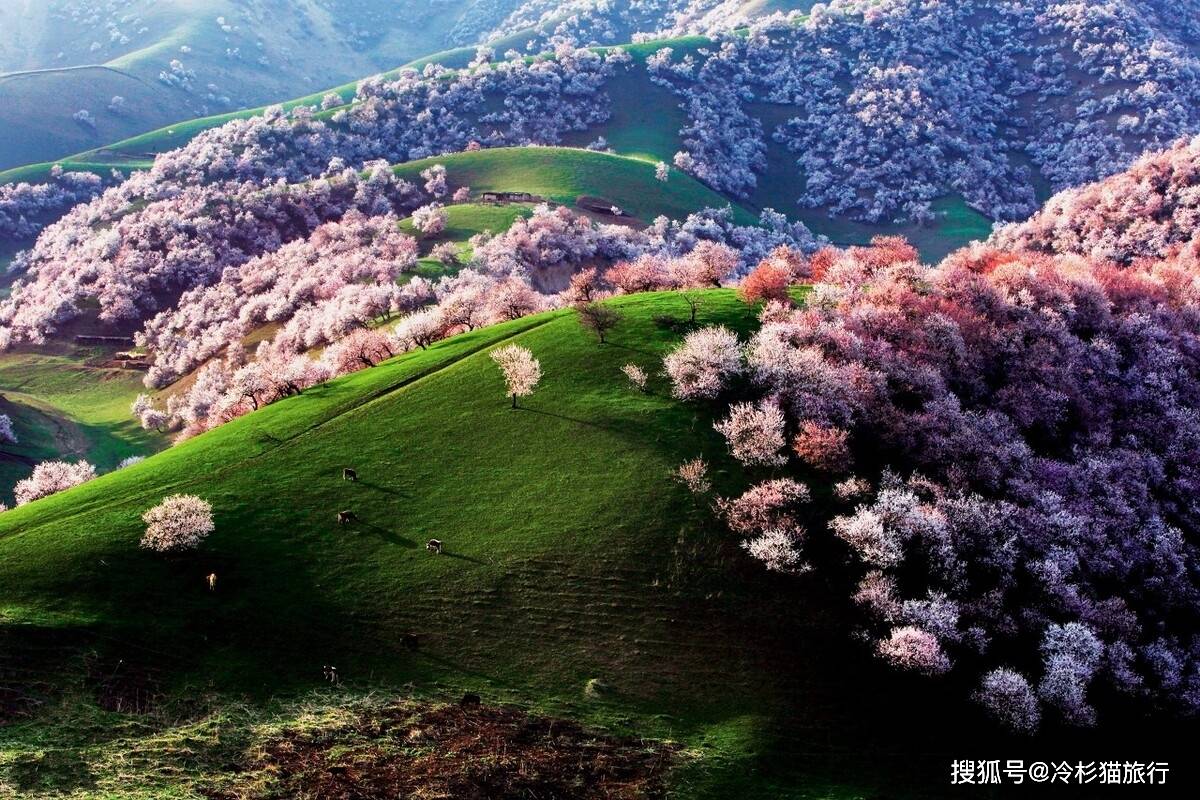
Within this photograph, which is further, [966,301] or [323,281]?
[323,281]

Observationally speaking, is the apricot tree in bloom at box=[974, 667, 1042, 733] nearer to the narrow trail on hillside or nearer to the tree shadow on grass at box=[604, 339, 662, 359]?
the tree shadow on grass at box=[604, 339, 662, 359]

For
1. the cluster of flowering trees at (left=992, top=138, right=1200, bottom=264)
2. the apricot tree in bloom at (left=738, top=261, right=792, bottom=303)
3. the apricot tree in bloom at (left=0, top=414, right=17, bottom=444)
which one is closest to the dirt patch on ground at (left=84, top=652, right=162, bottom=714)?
the apricot tree in bloom at (left=738, top=261, right=792, bottom=303)

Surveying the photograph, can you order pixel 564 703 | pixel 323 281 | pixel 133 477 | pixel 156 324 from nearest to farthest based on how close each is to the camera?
pixel 564 703 → pixel 133 477 → pixel 323 281 → pixel 156 324

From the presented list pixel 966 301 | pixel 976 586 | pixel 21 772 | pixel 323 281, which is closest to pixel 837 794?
pixel 976 586

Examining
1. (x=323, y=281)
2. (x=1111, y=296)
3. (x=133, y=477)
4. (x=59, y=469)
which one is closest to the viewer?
(x=133, y=477)

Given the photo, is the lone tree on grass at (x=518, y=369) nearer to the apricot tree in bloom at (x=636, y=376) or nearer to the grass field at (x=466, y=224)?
the apricot tree in bloom at (x=636, y=376)

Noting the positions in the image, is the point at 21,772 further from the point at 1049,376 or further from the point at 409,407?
the point at 1049,376

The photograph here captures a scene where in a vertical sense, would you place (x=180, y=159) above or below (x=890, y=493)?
above

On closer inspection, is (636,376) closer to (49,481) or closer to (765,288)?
(765,288)
